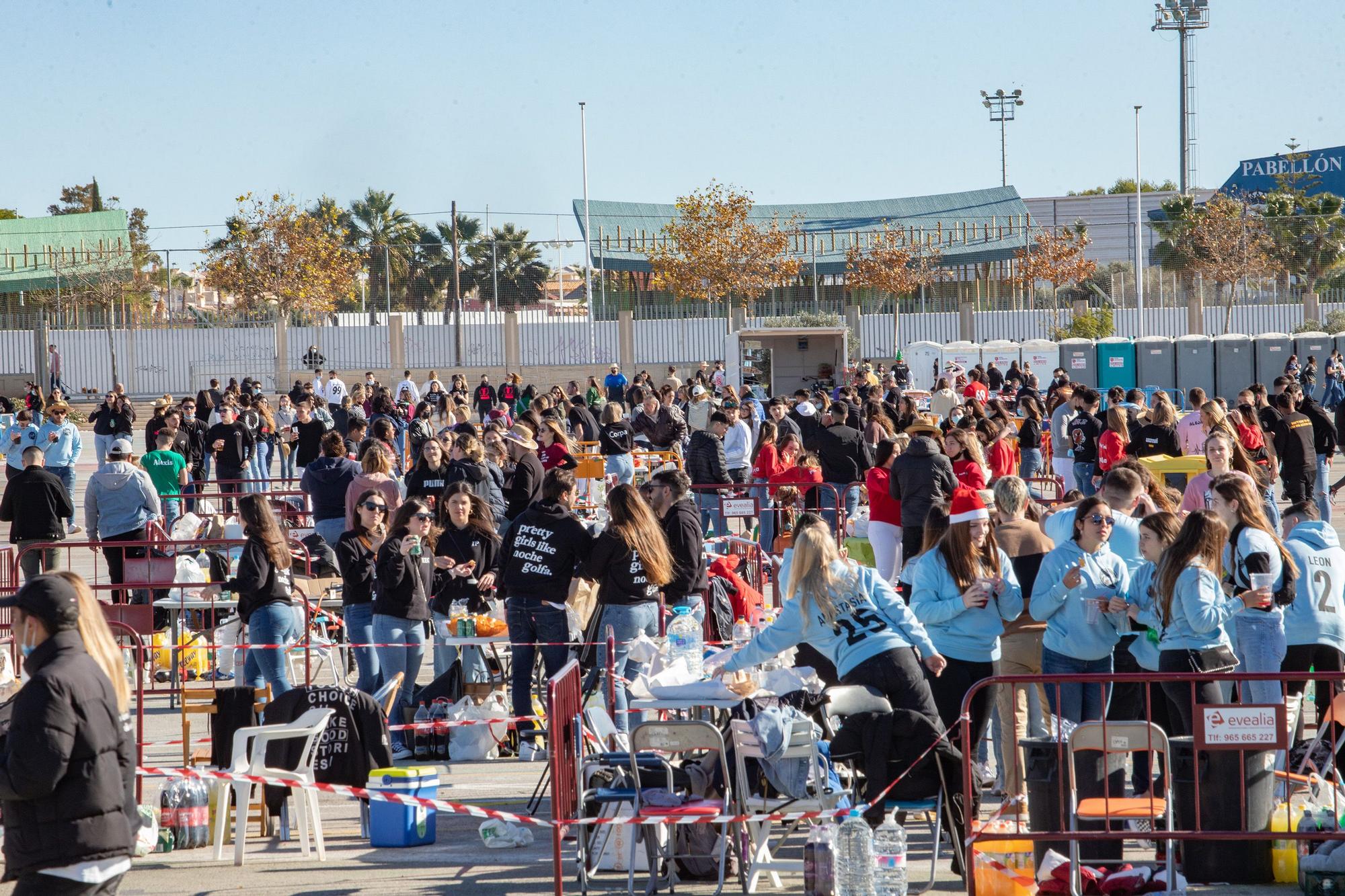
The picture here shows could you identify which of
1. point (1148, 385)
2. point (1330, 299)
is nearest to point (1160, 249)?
point (1330, 299)

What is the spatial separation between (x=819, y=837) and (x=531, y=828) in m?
1.87

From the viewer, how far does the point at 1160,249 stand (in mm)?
64938

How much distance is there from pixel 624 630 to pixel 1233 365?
32721mm

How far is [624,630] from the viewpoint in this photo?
8.54 m

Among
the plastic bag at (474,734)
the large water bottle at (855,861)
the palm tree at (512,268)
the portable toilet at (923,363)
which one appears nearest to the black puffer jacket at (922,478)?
the plastic bag at (474,734)

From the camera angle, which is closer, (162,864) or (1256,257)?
(162,864)

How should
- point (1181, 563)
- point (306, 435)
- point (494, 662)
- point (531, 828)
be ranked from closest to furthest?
point (1181, 563)
point (531, 828)
point (494, 662)
point (306, 435)

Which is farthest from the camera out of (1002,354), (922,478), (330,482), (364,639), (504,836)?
(1002,354)

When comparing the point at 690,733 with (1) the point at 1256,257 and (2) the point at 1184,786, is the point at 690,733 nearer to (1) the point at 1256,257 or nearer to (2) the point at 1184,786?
(2) the point at 1184,786

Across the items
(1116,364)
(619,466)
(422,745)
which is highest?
(1116,364)

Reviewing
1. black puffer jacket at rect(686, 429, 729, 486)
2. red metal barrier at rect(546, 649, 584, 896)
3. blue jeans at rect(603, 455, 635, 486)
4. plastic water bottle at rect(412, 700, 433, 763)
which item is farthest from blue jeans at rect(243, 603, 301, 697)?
blue jeans at rect(603, 455, 635, 486)

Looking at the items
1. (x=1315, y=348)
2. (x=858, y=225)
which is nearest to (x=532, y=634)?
(x=1315, y=348)

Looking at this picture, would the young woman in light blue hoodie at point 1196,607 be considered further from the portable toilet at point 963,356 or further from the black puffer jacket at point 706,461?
the portable toilet at point 963,356

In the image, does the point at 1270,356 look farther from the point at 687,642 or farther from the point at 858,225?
the point at 687,642
